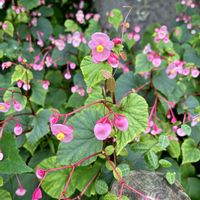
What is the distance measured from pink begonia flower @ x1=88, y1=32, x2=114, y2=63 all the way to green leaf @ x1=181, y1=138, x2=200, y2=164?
2.37 feet

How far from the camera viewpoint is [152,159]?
1285 mm

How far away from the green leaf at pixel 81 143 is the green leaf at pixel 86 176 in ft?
0.53

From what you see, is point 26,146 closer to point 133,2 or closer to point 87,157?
point 87,157

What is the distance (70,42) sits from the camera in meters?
2.06

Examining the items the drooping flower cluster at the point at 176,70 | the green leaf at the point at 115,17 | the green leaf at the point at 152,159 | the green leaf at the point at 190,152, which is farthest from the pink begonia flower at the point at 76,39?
the green leaf at the point at 152,159

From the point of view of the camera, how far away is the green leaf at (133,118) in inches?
44.2

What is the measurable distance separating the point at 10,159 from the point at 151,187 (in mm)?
496

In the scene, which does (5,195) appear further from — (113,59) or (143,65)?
(143,65)

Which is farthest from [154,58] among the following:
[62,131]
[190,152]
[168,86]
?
[62,131]

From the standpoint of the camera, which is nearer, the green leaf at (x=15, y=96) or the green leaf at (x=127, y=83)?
the green leaf at (x=15, y=96)

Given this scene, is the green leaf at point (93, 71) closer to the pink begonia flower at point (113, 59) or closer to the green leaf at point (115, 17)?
the pink begonia flower at point (113, 59)

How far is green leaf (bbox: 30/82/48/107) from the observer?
1.77m

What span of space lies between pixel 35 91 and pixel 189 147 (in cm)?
76

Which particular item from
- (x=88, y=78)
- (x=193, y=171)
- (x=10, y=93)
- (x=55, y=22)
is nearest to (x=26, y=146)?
(x=10, y=93)
